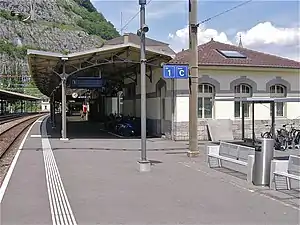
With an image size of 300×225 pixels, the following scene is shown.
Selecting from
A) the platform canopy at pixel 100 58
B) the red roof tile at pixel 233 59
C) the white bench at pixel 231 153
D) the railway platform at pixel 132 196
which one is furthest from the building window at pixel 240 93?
the white bench at pixel 231 153

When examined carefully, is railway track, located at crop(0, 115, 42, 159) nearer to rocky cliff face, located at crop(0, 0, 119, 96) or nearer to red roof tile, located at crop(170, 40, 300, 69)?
red roof tile, located at crop(170, 40, 300, 69)

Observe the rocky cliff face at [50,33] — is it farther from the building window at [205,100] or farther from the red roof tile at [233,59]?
the building window at [205,100]

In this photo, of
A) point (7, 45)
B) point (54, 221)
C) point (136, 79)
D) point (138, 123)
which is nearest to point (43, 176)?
point (54, 221)

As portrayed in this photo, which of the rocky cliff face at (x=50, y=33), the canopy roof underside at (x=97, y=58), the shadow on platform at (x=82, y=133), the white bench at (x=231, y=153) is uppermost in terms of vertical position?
the rocky cliff face at (x=50, y=33)

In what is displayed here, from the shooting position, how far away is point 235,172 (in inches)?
472

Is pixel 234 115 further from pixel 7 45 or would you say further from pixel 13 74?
pixel 7 45

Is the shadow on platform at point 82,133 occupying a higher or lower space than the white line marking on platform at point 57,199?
higher

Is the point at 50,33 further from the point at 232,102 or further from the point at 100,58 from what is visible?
the point at 232,102

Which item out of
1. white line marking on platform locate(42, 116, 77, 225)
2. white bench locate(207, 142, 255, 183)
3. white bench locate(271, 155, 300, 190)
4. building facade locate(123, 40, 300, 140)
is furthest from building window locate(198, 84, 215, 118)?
white bench locate(271, 155, 300, 190)

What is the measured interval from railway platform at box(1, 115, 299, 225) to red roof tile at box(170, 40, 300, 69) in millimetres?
10342

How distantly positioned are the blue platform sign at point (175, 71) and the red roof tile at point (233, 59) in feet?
25.7

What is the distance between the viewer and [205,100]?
23.3m

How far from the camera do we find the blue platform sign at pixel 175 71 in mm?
14562

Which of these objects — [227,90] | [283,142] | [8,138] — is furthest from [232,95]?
[8,138]
